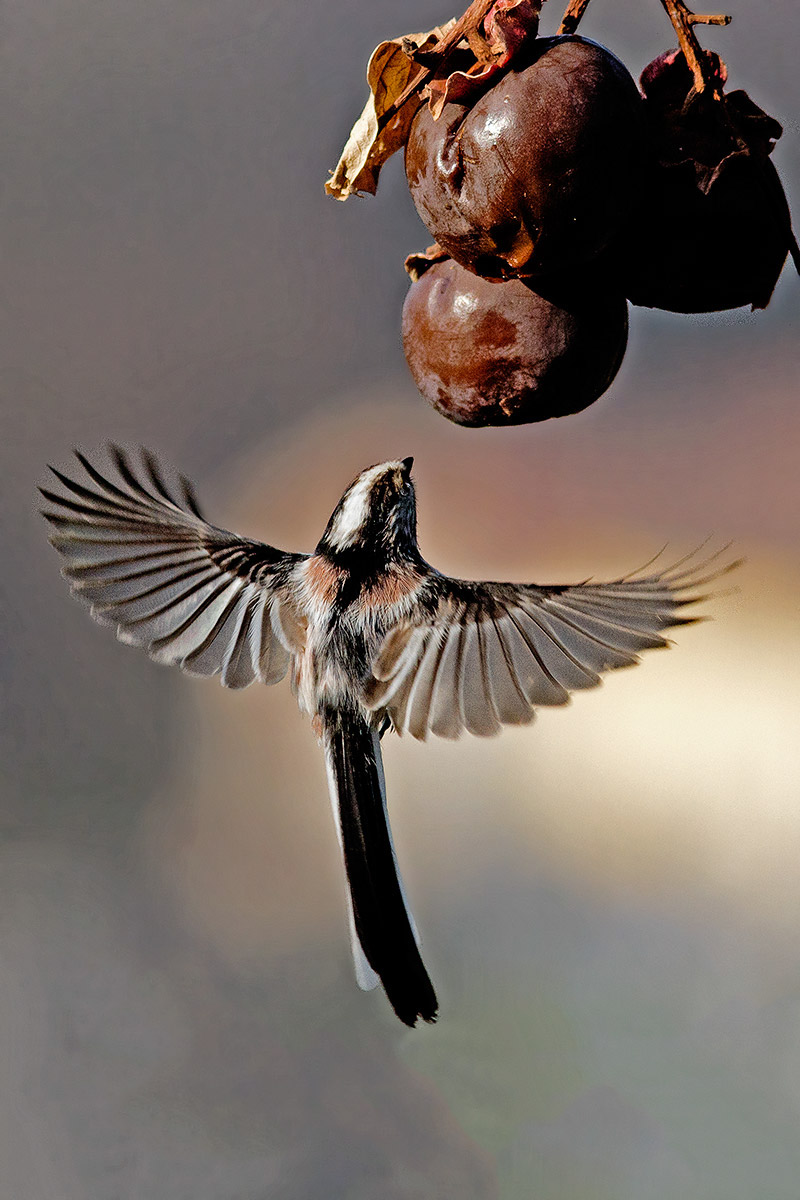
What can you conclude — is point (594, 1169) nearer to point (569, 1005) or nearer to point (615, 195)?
point (569, 1005)

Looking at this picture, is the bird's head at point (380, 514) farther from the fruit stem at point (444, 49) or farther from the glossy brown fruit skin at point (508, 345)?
the fruit stem at point (444, 49)

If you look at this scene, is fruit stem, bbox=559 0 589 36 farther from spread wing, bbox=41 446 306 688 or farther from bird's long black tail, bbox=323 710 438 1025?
bird's long black tail, bbox=323 710 438 1025

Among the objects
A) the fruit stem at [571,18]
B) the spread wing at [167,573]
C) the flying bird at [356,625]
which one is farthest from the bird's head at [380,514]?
the fruit stem at [571,18]

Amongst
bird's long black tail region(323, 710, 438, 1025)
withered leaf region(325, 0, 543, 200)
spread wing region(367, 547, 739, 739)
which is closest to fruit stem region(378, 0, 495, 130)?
withered leaf region(325, 0, 543, 200)

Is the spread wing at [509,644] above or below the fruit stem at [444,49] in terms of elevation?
below

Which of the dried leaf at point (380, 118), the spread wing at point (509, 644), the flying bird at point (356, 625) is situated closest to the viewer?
the dried leaf at point (380, 118)

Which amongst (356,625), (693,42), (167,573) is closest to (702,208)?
(693,42)

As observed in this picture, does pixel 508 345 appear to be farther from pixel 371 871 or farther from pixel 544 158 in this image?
pixel 371 871

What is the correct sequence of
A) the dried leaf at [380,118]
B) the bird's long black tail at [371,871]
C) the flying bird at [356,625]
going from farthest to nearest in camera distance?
the bird's long black tail at [371,871] → the flying bird at [356,625] → the dried leaf at [380,118]
